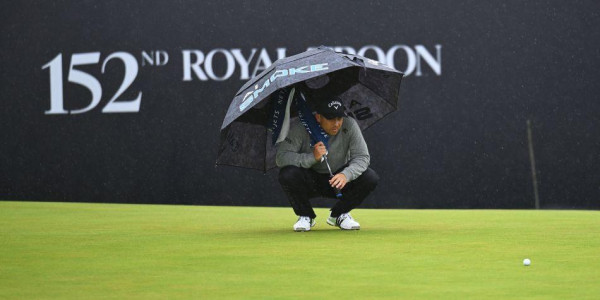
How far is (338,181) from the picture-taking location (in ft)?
24.8

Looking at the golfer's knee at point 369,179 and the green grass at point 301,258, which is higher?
the golfer's knee at point 369,179

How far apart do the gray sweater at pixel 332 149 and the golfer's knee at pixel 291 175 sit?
1.2 inches

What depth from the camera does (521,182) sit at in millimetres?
11836

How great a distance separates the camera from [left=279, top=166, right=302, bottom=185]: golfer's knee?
7.89m

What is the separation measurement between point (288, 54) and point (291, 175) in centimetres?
480

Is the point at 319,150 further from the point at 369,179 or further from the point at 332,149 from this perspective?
the point at 369,179

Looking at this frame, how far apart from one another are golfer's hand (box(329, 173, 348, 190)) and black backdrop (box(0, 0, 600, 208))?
4648 millimetres

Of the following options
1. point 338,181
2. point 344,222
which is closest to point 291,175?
point 338,181

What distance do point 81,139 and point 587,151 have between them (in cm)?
596

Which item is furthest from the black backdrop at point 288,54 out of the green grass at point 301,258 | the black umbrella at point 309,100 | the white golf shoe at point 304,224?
the white golf shoe at point 304,224

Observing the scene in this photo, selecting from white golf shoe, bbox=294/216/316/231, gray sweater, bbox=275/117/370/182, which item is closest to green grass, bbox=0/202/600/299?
white golf shoe, bbox=294/216/316/231

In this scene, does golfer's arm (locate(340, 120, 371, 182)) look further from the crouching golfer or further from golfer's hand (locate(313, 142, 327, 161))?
golfer's hand (locate(313, 142, 327, 161))

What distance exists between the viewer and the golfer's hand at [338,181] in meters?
7.52

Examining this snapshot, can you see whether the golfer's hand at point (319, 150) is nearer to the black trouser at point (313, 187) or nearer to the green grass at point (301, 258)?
the black trouser at point (313, 187)
